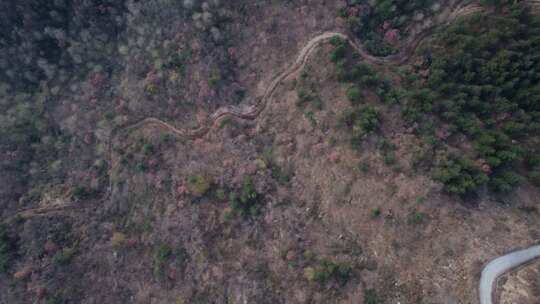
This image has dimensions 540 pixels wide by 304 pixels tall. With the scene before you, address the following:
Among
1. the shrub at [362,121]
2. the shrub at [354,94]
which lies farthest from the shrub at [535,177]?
the shrub at [354,94]

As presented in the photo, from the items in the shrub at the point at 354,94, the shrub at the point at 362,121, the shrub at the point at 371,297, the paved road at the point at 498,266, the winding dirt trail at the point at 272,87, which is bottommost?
the shrub at the point at 371,297

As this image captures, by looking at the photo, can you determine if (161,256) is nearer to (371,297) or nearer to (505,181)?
(371,297)

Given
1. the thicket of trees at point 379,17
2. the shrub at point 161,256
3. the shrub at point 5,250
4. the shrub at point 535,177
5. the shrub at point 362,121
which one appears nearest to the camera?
the shrub at point 535,177

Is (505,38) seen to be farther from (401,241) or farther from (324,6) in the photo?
(401,241)

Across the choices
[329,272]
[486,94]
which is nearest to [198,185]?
[329,272]

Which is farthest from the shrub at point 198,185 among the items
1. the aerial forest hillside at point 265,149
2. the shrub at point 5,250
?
the shrub at point 5,250

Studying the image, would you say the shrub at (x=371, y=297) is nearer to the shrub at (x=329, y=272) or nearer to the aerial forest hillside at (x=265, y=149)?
the aerial forest hillside at (x=265, y=149)

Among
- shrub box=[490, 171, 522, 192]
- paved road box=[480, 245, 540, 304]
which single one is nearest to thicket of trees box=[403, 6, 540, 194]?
shrub box=[490, 171, 522, 192]

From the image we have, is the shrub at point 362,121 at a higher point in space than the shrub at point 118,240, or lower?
higher

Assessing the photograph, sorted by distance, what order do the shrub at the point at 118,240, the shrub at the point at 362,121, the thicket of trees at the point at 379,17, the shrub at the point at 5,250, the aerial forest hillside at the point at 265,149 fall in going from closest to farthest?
the aerial forest hillside at the point at 265,149
the shrub at the point at 362,121
the thicket of trees at the point at 379,17
the shrub at the point at 5,250
the shrub at the point at 118,240

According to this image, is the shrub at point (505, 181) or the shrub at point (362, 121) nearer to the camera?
the shrub at point (505, 181)
